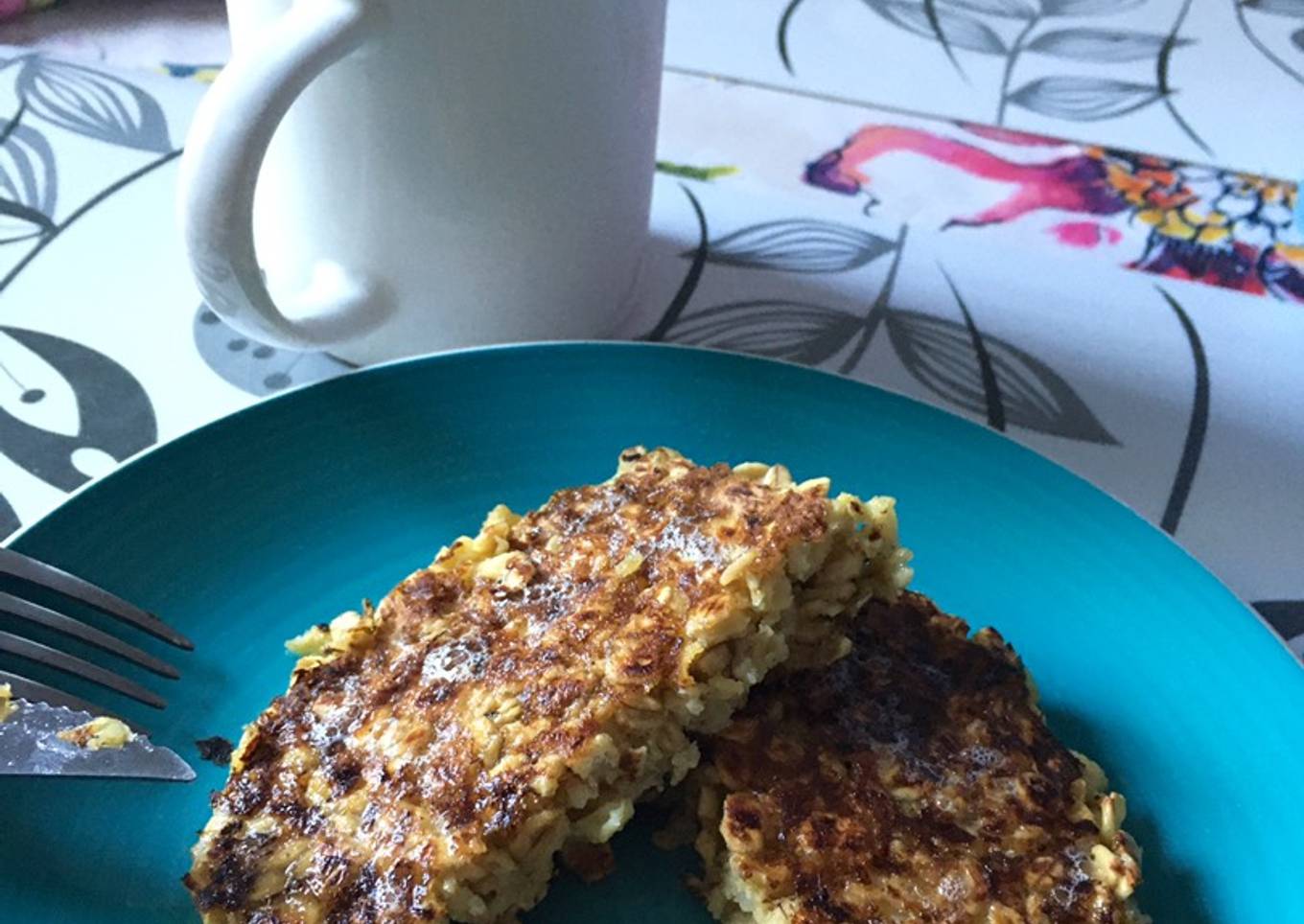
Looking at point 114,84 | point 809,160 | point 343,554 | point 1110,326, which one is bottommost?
point 343,554

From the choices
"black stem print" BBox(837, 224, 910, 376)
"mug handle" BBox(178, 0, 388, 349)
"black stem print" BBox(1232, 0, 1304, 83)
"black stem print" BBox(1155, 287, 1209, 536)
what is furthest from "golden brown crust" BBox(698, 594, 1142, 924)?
"black stem print" BBox(1232, 0, 1304, 83)

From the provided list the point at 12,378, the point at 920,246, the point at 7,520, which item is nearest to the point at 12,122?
the point at 12,378

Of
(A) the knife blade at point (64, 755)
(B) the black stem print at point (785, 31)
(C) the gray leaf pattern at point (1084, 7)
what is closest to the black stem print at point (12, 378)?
(A) the knife blade at point (64, 755)

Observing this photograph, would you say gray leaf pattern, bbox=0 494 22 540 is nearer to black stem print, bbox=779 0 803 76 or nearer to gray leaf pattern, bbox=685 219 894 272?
gray leaf pattern, bbox=685 219 894 272

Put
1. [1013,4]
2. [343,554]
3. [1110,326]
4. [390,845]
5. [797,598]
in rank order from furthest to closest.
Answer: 1. [1013,4]
2. [1110,326]
3. [343,554]
4. [797,598]
5. [390,845]

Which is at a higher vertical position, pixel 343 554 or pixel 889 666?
pixel 343 554

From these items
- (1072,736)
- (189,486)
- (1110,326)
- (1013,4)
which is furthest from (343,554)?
(1013,4)

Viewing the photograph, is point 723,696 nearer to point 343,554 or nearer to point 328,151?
point 343,554

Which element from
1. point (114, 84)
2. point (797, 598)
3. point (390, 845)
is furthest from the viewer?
point (114, 84)
